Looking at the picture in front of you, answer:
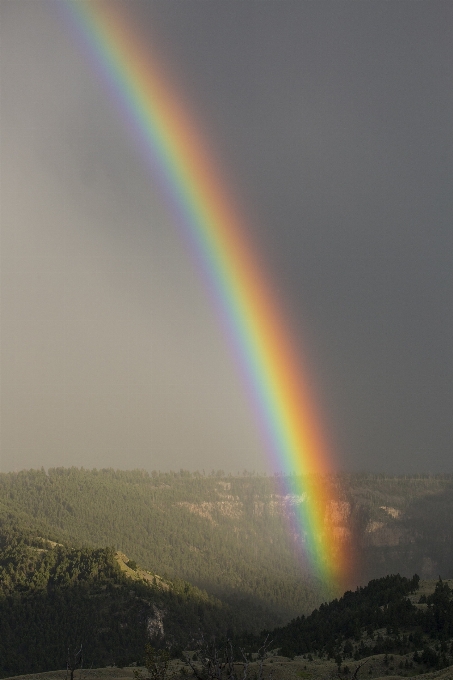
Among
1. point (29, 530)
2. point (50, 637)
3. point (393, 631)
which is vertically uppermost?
point (29, 530)

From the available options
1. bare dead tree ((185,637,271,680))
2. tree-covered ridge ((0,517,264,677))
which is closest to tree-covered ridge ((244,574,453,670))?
bare dead tree ((185,637,271,680))

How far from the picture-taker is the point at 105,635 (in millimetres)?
134875

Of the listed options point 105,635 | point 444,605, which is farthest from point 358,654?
point 105,635

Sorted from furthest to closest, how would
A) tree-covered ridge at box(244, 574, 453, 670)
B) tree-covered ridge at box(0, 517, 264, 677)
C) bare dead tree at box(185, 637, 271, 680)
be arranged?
tree-covered ridge at box(0, 517, 264, 677) < tree-covered ridge at box(244, 574, 453, 670) < bare dead tree at box(185, 637, 271, 680)

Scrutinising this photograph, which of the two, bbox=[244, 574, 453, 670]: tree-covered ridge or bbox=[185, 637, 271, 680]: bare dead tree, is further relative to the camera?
bbox=[244, 574, 453, 670]: tree-covered ridge

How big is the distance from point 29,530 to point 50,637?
56.7 metres

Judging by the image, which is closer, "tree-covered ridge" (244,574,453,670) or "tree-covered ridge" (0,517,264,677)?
"tree-covered ridge" (244,574,453,670)

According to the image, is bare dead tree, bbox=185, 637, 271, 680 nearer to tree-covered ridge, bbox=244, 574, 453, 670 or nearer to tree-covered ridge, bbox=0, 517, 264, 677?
tree-covered ridge, bbox=244, 574, 453, 670

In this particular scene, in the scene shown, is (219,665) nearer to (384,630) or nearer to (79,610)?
(384,630)

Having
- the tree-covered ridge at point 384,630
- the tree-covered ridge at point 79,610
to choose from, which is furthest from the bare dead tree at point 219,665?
the tree-covered ridge at point 79,610

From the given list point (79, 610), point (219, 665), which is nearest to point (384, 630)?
point (219, 665)

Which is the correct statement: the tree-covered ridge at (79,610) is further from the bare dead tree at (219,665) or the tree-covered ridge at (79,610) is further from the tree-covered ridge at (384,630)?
the bare dead tree at (219,665)

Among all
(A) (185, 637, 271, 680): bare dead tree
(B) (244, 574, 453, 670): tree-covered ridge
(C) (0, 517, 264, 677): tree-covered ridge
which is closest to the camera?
(A) (185, 637, 271, 680): bare dead tree

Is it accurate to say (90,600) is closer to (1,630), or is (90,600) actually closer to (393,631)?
(1,630)
